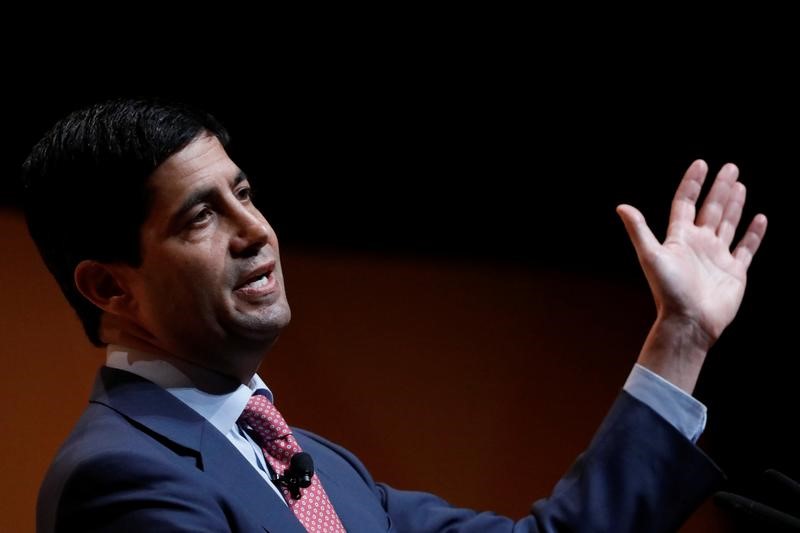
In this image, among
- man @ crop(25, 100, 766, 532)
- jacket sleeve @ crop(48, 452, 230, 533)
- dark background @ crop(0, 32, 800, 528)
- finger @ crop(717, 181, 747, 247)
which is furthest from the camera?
dark background @ crop(0, 32, 800, 528)

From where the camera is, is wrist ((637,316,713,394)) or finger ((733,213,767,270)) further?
finger ((733,213,767,270))

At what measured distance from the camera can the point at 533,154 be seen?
2.36 meters

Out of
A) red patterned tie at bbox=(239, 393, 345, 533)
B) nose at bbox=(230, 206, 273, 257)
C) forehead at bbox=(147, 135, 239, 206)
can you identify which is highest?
forehead at bbox=(147, 135, 239, 206)

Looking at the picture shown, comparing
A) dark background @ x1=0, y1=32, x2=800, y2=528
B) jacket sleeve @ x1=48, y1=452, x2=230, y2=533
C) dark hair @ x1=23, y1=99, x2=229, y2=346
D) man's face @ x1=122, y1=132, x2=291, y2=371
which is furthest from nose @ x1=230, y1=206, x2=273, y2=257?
dark background @ x1=0, y1=32, x2=800, y2=528

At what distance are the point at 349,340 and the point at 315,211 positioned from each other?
282 millimetres

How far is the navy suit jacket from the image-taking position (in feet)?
3.89

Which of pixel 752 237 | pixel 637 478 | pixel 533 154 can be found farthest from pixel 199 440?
pixel 533 154

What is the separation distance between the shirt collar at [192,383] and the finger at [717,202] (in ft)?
2.11

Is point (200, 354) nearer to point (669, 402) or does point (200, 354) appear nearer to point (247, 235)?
point (247, 235)

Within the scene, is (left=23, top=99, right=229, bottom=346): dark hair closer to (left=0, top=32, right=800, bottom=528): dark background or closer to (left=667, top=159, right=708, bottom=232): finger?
(left=667, top=159, right=708, bottom=232): finger

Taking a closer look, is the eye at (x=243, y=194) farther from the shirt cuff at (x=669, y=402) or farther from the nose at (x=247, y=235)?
the shirt cuff at (x=669, y=402)

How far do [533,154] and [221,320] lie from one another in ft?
3.85

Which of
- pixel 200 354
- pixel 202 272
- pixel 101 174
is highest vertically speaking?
pixel 101 174

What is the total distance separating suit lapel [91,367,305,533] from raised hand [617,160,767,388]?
1.61 ft
